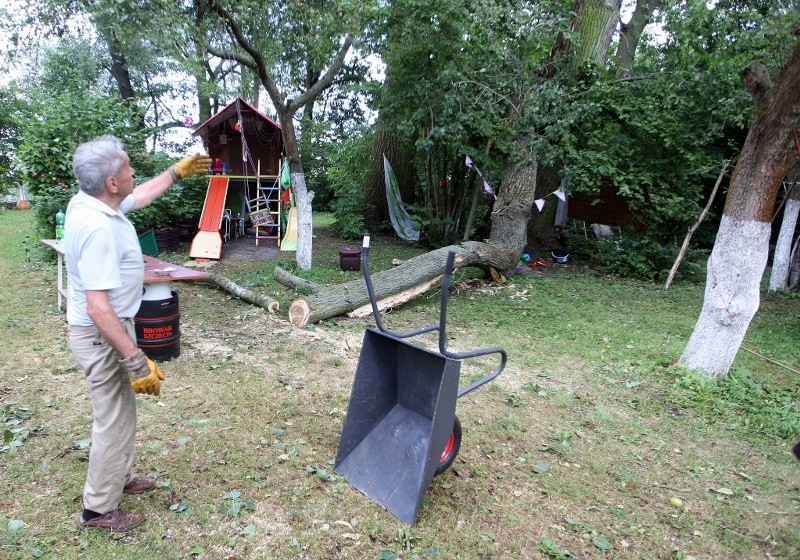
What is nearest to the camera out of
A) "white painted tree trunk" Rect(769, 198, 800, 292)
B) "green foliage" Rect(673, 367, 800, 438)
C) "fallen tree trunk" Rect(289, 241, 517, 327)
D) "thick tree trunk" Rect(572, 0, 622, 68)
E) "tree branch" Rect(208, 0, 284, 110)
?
"green foliage" Rect(673, 367, 800, 438)

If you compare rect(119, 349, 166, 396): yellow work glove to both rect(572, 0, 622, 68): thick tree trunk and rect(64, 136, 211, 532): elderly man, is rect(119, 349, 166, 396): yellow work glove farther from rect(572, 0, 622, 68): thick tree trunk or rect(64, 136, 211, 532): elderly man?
rect(572, 0, 622, 68): thick tree trunk

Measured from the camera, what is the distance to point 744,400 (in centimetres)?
438

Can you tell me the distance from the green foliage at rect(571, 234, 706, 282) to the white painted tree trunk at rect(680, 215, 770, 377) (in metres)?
5.70

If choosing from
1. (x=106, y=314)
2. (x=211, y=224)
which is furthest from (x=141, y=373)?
(x=211, y=224)

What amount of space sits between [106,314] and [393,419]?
1629 mm

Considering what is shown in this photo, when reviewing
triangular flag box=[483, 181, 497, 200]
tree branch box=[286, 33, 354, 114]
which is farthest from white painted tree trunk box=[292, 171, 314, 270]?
triangular flag box=[483, 181, 497, 200]

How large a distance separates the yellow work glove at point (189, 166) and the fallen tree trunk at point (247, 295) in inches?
138

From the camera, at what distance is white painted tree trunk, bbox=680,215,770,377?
4484mm

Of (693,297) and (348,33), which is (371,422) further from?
(693,297)

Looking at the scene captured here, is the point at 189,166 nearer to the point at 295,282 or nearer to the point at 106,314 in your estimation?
the point at 106,314

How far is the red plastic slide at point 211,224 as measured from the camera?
988 cm

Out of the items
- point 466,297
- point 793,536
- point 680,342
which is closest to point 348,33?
point 466,297

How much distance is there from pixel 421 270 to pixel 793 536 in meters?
5.06

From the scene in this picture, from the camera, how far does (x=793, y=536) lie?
9.07 feet
